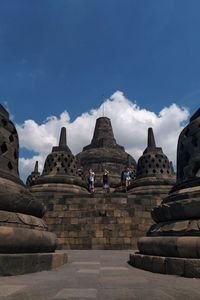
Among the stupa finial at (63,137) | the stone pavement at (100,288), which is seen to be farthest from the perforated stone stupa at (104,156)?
the stone pavement at (100,288)

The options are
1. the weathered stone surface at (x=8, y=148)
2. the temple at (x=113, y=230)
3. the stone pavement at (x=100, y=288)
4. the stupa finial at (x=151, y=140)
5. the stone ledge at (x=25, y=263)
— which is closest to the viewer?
the stone pavement at (x=100, y=288)

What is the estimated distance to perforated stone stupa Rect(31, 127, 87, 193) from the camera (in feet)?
58.4

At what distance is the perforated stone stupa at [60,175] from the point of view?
58.4 ft

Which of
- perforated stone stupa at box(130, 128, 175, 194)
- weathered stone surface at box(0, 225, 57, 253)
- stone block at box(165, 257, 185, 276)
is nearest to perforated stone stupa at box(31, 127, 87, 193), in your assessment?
perforated stone stupa at box(130, 128, 175, 194)

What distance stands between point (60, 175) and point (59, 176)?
168mm

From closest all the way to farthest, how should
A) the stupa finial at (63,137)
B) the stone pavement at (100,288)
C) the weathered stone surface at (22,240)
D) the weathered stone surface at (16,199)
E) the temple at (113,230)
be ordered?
1. the stone pavement at (100,288)
2. the weathered stone surface at (22,240)
3. the temple at (113,230)
4. the weathered stone surface at (16,199)
5. the stupa finial at (63,137)

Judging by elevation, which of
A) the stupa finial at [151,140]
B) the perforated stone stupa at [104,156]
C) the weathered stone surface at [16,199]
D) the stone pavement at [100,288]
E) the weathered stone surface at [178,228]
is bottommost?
the stone pavement at [100,288]

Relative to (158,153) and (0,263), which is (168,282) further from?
(158,153)

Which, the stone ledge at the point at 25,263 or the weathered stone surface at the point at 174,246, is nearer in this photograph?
the stone ledge at the point at 25,263

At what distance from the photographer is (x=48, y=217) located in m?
12.4

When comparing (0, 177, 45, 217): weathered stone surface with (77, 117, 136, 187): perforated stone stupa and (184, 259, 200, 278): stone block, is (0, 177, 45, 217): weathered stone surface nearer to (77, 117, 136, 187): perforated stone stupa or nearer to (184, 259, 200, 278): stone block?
(184, 259, 200, 278): stone block

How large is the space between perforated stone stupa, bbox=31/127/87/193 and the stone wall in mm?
4622

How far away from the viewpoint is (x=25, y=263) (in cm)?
442

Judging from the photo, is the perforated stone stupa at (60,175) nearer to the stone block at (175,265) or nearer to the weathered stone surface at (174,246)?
the weathered stone surface at (174,246)
